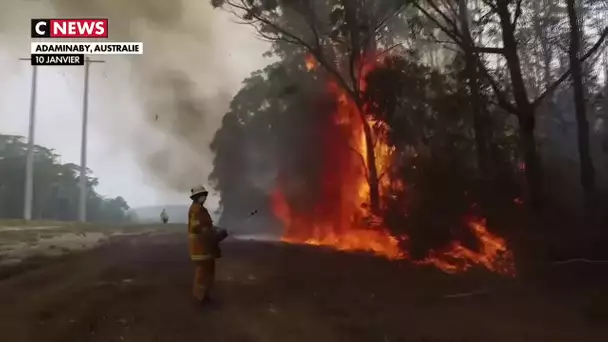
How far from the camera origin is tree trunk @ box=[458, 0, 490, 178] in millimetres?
6340

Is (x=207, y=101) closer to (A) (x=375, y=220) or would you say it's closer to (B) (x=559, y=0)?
(A) (x=375, y=220)

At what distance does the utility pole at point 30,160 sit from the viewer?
6688mm

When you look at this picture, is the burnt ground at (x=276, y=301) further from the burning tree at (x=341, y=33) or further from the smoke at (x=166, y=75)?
the burning tree at (x=341, y=33)

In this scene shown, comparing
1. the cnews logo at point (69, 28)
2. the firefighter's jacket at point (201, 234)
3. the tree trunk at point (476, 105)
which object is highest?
the cnews logo at point (69, 28)

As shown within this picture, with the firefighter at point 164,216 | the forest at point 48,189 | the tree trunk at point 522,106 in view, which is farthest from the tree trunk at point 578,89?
the forest at point 48,189

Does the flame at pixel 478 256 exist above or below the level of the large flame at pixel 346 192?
below

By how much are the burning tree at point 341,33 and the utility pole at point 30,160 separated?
2.61 metres

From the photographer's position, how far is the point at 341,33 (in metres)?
6.94

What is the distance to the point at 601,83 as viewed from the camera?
21.6 feet

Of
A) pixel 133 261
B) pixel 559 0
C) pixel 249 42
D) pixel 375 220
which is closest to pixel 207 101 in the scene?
pixel 249 42

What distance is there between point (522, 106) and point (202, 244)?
4270 millimetres

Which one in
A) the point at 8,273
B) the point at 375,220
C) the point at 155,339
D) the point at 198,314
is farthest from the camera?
the point at 375,220

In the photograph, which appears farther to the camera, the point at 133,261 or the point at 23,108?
the point at 23,108

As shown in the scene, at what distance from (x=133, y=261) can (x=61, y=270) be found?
793 mm
